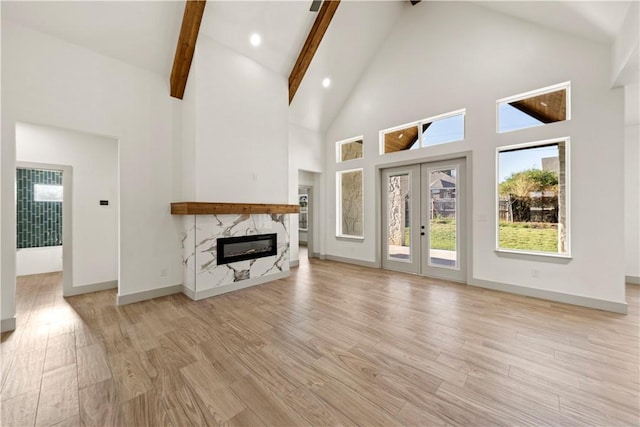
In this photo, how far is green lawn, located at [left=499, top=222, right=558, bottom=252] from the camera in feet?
12.5

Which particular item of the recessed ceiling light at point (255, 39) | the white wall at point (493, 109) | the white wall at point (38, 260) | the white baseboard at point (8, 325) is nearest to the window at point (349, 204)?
the white wall at point (493, 109)

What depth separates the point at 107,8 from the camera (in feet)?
10.5

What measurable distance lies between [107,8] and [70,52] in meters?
0.77

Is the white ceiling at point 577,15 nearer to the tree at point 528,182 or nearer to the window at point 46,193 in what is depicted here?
the tree at point 528,182

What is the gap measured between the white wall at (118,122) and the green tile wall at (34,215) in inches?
147

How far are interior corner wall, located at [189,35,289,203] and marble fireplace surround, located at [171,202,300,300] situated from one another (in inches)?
9.8

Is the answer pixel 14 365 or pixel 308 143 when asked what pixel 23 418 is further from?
pixel 308 143

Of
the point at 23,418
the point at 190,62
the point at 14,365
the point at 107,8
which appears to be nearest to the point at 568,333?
the point at 23,418

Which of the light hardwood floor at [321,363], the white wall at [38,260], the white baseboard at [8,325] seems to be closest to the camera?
the light hardwood floor at [321,363]

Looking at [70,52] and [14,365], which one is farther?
[70,52]

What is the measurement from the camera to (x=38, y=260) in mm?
5273

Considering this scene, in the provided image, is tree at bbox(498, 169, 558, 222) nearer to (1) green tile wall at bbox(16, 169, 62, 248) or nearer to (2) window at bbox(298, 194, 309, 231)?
(2) window at bbox(298, 194, 309, 231)

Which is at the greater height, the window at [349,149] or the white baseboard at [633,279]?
the window at [349,149]

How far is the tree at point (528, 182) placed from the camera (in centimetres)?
384
